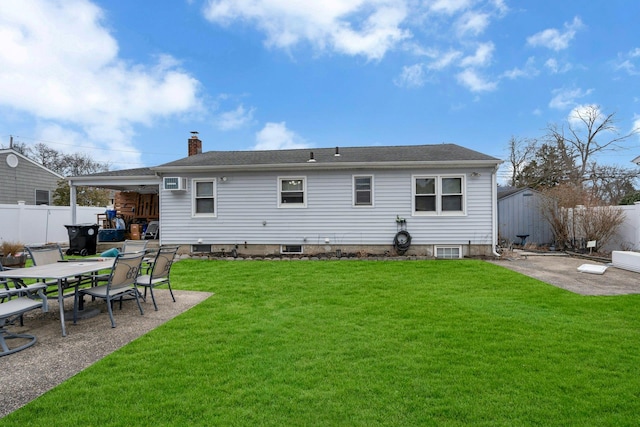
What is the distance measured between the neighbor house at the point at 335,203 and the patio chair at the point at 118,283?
21.1 feet

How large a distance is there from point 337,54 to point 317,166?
23.8 ft

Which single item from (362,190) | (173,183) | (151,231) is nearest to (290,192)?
(362,190)

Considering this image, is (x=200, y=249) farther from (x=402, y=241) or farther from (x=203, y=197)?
(x=402, y=241)

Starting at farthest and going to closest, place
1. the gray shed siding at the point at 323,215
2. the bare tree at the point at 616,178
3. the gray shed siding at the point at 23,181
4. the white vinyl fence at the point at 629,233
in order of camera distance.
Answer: the bare tree at the point at 616,178, the gray shed siding at the point at 23,181, the gray shed siding at the point at 323,215, the white vinyl fence at the point at 629,233

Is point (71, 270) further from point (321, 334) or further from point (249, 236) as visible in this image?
point (249, 236)

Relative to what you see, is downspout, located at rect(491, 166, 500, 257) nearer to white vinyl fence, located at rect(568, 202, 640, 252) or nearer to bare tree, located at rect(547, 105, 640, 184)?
white vinyl fence, located at rect(568, 202, 640, 252)

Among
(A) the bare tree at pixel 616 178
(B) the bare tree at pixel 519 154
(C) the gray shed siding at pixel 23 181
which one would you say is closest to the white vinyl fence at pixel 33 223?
(C) the gray shed siding at pixel 23 181

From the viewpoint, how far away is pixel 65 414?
93.7 inches

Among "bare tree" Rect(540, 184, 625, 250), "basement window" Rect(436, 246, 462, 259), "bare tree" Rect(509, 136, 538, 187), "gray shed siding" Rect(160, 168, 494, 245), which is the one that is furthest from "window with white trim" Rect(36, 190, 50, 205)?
"bare tree" Rect(509, 136, 538, 187)

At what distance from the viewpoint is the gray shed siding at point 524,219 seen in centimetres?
1305

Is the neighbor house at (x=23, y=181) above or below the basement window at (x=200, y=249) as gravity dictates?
above

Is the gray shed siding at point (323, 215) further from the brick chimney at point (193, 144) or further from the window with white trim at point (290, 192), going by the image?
the brick chimney at point (193, 144)

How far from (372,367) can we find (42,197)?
79.2 feet

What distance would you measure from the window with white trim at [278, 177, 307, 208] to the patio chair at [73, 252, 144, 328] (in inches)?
258
